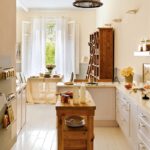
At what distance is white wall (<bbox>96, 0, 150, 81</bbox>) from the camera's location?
4.85 m

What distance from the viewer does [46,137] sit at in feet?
16.5

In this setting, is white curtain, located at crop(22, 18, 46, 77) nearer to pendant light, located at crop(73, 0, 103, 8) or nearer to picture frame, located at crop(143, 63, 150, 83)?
pendant light, located at crop(73, 0, 103, 8)

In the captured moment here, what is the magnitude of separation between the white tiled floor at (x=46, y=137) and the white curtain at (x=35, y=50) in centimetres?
390

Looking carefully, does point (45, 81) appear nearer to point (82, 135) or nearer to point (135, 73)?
point (135, 73)

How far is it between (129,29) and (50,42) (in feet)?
16.8

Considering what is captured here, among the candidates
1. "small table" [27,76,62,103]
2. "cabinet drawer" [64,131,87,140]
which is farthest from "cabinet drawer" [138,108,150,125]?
"small table" [27,76,62,103]

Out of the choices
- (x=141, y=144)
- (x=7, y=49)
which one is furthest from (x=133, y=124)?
(x=7, y=49)

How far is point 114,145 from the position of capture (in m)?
4.59

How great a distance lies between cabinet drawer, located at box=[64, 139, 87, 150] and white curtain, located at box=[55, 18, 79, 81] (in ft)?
22.7

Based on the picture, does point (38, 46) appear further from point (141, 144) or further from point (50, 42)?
point (141, 144)

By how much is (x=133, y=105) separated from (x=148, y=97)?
0.23 meters

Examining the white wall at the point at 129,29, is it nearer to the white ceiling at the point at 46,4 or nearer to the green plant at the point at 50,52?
the white ceiling at the point at 46,4

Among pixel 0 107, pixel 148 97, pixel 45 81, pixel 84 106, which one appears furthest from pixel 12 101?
pixel 45 81

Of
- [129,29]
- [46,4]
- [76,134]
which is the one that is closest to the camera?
[76,134]
